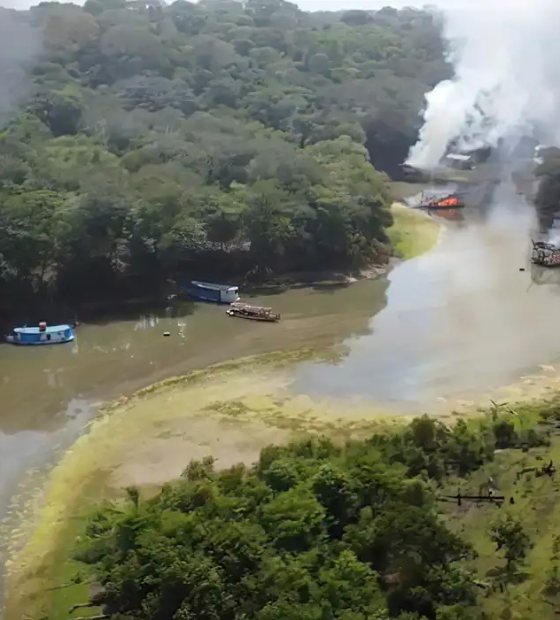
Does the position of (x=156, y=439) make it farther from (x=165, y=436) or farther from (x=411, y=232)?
(x=411, y=232)

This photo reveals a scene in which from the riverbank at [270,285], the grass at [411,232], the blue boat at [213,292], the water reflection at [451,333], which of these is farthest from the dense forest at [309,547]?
the grass at [411,232]

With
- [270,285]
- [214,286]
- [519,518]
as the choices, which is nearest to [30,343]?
[214,286]

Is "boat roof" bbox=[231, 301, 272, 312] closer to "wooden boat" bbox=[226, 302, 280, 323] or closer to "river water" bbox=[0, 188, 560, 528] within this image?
"wooden boat" bbox=[226, 302, 280, 323]

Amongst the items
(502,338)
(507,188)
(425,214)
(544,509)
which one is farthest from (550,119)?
(544,509)

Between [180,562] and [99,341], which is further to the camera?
[99,341]

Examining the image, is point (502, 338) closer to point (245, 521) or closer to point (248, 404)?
point (248, 404)

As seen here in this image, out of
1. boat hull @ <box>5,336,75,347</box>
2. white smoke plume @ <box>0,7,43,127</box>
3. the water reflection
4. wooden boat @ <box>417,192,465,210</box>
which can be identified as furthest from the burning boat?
white smoke plume @ <box>0,7,43,127</box>
